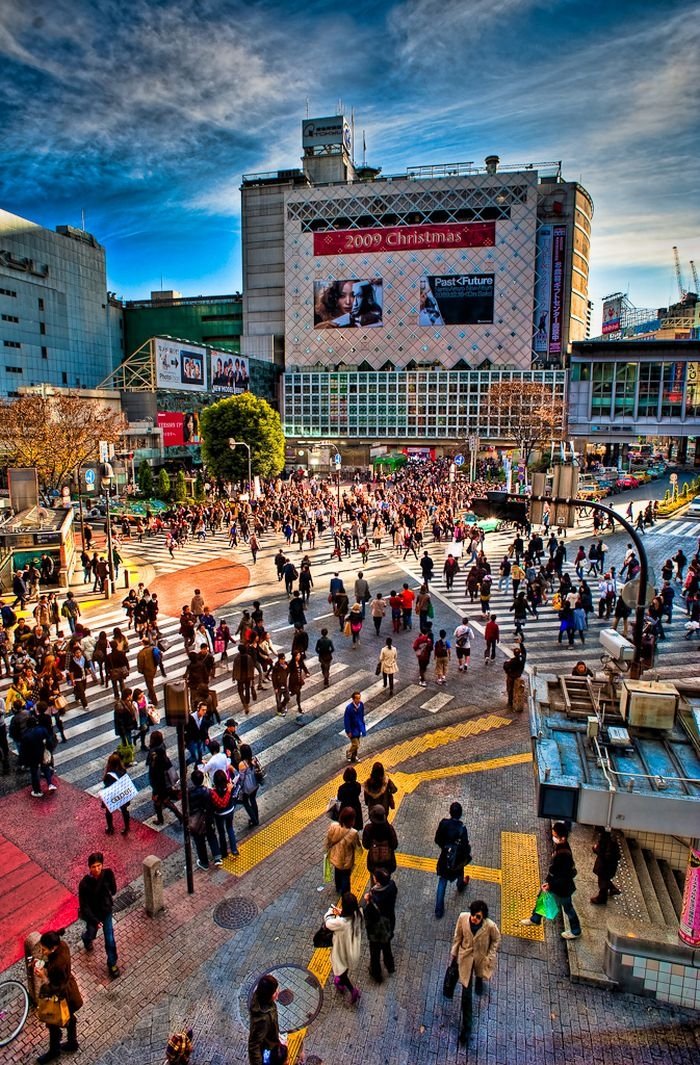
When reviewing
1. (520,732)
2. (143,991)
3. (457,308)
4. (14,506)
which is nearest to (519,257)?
(457,308)

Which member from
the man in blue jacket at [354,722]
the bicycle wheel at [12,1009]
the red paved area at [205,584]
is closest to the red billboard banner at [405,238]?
the red paved area at [205,584]

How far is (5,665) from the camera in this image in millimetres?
15586

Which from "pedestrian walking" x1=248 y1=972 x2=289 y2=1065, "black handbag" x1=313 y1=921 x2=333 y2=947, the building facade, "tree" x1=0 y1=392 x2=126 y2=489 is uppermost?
the building facade

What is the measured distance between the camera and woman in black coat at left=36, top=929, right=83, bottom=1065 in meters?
5.93

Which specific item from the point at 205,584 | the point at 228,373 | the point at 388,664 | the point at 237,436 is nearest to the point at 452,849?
the point at 388,664

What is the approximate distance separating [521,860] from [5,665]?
12588 mm

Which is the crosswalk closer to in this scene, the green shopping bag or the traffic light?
the traffic light

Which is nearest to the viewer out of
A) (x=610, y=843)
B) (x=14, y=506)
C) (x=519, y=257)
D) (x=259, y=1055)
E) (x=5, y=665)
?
(x=259, y=1055)

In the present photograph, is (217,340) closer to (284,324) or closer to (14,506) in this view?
(284,324)

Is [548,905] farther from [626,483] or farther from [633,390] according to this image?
[633,390]

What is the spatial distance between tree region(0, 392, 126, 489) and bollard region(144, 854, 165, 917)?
30258mm

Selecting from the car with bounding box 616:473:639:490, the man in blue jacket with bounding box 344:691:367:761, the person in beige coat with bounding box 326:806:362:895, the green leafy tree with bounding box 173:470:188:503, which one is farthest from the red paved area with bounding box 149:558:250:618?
the car with bounding box 616:473:639:490

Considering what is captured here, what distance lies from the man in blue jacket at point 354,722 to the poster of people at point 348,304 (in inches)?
3323

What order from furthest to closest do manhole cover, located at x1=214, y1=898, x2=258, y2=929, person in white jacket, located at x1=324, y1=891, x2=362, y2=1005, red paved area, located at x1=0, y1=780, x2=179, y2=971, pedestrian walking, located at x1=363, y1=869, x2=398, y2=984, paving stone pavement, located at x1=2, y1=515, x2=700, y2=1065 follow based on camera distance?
red paved area, located at x1=0, y1=780, x2=179, y2=971
manhole cover, located at x1=214, y1=898, x2=258, y2=929
pedestrian walking, located at x1=363, y1=869, x2=398, y2=984
person in white jacket, located at x1=324, y1=891, x2=362, y2=1005
paving stone pavement, located at x1=2, y1=515, x2=700, y2=1065
